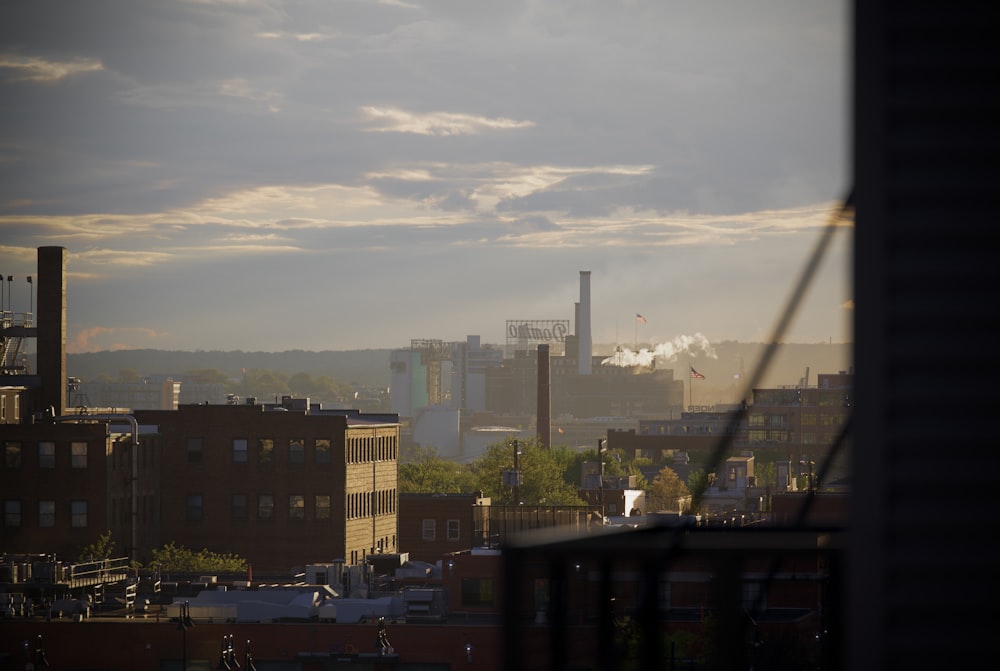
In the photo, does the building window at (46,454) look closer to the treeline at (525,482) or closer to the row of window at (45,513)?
the row of window at (45,513)

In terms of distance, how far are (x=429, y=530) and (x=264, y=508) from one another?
315 inches

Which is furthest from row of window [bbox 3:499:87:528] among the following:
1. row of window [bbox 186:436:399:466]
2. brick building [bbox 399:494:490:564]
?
brick building [bbox 399:494:490:564]

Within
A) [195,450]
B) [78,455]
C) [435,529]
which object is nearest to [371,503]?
[435,529]

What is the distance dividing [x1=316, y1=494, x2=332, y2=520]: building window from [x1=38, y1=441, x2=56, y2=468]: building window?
11.3 m

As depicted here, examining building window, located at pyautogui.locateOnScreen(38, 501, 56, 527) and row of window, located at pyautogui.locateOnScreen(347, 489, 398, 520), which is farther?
row of window, located at pyautogui.locateOnScreen(347, 489, 398, 520)

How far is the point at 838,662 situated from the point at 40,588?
162ft

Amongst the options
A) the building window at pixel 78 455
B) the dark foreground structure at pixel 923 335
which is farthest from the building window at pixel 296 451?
the dark foreground structure at pixel 923 335

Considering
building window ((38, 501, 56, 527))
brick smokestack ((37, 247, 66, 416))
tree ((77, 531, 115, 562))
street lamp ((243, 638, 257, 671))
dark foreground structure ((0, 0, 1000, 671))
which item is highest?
brick smokestack ((37, 247, 66, 416))

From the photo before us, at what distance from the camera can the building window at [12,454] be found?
210 feet

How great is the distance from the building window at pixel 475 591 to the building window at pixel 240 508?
2217 centimetres

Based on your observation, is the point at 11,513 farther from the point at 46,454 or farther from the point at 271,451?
the point at 271,451

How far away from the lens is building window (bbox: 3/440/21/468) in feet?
210

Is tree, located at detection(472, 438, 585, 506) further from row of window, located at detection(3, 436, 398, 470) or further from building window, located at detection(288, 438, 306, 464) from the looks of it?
building window, located at detection(288, 438, 306, 464)

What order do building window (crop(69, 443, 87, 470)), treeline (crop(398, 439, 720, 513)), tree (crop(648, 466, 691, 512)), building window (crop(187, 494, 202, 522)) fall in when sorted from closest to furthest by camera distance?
building window (crop(69, 443, 87, 470))
building window (crop(187, 494, 202, 522))
tree (crop(648, 466, 691, 512))
treeline (crop(398, 439, 720, 513))
